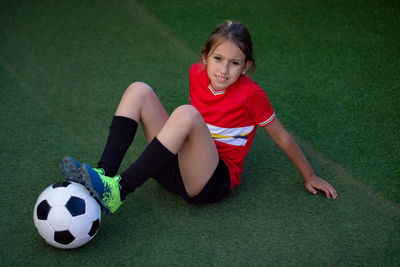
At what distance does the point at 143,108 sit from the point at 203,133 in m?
0.39

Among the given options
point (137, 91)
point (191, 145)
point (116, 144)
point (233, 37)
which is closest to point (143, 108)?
point (137, 91)

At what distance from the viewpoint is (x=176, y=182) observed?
6.68 ft

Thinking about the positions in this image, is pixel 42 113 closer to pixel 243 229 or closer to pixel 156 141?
pixel 156 141

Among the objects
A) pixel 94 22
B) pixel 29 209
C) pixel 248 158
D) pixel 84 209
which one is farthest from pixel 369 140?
pixel 94 22

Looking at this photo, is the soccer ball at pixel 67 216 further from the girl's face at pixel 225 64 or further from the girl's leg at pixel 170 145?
the girl's face at pixel 225 64

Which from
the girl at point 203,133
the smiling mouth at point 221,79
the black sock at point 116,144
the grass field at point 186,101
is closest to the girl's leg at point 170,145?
the girl at point 203,133

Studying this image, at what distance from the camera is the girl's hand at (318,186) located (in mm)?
2197

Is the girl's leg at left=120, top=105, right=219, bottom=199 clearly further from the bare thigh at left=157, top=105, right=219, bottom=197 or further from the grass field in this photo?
the grass field

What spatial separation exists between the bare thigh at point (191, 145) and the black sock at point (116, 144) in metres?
0.22

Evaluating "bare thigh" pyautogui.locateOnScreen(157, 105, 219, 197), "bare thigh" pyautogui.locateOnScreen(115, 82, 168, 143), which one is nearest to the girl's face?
"bare thigh" pyautogui.locateOnScreen(157, 105, 219, 197)

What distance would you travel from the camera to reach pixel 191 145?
1920 millimetres

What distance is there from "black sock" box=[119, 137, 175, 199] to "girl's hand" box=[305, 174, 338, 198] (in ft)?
2.76

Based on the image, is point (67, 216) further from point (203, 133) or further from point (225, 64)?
point (225, 64)

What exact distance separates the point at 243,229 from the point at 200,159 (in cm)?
43
